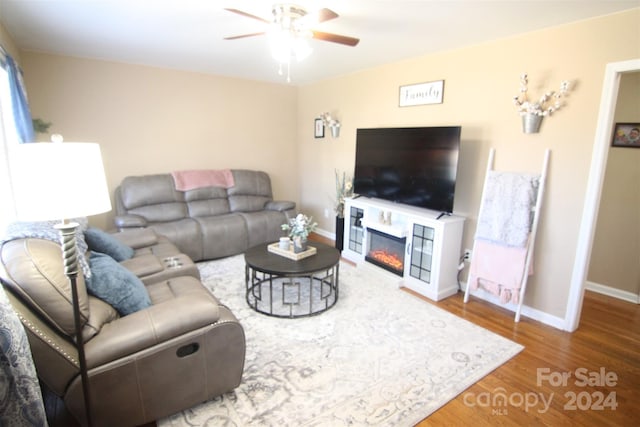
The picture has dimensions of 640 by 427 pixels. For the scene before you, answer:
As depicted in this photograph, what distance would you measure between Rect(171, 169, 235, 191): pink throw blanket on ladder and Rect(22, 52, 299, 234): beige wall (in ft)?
0.93

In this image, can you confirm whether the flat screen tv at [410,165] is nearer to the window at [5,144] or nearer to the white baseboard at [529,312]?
the white baseboard at [529,312]

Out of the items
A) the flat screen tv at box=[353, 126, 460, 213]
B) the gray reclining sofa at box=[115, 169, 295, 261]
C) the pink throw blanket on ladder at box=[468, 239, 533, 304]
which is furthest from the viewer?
the gray reclining sofa at box=[115, 169, 295, 261]

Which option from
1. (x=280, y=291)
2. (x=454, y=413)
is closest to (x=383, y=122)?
(x=280, y=291)

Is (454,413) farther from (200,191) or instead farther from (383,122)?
(200,191)

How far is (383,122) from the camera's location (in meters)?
4.18

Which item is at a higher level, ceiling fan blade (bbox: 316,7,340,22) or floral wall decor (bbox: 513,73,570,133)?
ceiling fan blade (bbox: 316,7,340,22)

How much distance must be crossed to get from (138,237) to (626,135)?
500cm

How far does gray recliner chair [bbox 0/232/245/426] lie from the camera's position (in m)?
1.43

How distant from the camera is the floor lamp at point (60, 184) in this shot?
1225mm

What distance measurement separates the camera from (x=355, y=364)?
7.51ft

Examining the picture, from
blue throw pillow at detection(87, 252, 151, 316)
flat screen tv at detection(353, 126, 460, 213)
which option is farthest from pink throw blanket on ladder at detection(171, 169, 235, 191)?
blue throw pillow at detection(87, 252, 151, 316)

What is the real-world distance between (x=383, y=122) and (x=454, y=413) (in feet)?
10.6

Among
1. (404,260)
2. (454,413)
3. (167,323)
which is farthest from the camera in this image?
(404,260)

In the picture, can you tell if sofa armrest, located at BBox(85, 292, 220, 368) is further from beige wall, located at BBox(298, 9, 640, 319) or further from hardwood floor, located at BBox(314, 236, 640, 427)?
beige wall, located at BBox(298, 9, 640, 319)
